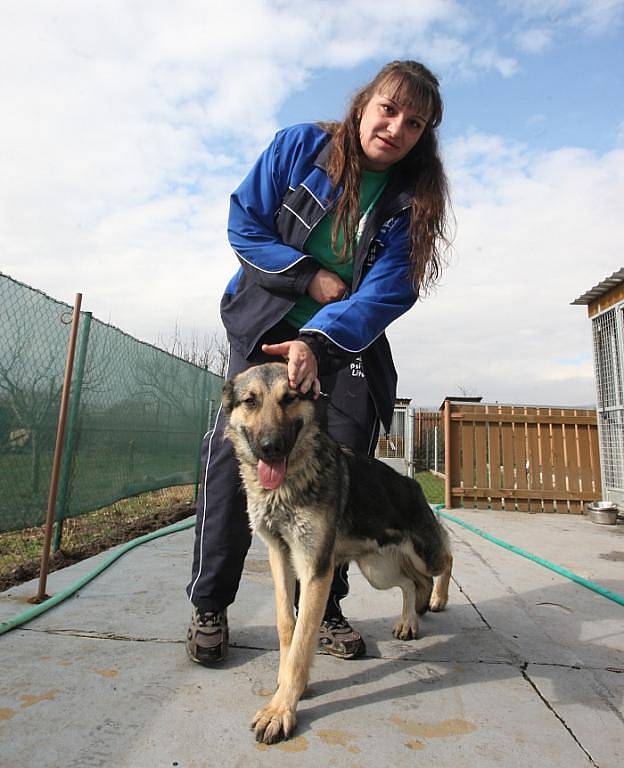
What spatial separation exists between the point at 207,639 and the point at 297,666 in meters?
0.53

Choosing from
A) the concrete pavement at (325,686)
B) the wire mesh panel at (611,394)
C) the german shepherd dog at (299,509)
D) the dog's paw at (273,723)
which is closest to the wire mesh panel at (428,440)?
the wire mesh panel at (611,394)

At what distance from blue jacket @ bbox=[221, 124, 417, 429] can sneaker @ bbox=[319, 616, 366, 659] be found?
1.28m

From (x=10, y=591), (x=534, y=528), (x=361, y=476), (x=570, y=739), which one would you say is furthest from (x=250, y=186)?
(x=534, y=528)

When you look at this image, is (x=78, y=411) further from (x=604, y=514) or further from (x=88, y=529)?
(x=604, y=514)

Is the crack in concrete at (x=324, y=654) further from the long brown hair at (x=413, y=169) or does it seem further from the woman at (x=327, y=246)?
the long brown hair at (x=413, y=169)

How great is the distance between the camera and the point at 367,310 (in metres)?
2.27

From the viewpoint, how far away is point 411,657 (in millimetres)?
2385

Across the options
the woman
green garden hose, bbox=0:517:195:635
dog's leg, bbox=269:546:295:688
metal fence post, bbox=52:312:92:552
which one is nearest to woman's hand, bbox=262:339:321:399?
the woman

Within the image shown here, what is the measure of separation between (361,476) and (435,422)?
14587 mm

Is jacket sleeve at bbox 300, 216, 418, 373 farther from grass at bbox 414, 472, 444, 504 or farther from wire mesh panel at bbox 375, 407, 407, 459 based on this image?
wire mesh panel at bbox 375, 407, 407, 459

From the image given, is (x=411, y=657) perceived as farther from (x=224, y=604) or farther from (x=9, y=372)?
(x=9, y=372)

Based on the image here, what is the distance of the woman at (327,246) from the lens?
2324mm

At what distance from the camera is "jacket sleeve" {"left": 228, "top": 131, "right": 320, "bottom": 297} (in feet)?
7.52

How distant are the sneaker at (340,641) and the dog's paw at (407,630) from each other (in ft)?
0.98
